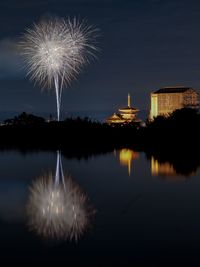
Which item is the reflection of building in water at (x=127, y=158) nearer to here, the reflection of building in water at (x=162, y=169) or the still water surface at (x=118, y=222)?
the reflection of building in water at (x=162, y=169)

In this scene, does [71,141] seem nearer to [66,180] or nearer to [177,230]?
[66,180]

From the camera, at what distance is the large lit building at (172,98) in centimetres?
5397

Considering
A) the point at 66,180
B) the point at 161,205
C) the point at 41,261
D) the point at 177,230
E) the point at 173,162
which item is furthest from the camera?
the point at 173,162

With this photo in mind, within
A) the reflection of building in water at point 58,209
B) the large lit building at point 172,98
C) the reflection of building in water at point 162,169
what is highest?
the large lit building at point 172,98

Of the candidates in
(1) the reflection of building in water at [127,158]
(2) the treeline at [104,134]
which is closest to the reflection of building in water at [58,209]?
(1) the reflection of building in water at [127,158]

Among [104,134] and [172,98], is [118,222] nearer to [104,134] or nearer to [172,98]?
[104,134]

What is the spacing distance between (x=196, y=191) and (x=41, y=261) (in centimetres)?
541

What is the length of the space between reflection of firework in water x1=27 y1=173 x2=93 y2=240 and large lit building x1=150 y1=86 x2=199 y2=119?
146ft

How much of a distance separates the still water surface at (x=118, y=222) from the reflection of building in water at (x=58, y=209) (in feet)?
0.36

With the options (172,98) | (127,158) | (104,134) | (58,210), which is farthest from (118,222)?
(172,98)

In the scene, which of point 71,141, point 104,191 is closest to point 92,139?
point 71,141

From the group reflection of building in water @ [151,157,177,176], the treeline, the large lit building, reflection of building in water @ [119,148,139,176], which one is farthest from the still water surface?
the large lit building

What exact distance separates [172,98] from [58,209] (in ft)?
157

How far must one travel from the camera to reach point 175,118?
2408cm
